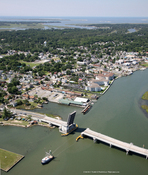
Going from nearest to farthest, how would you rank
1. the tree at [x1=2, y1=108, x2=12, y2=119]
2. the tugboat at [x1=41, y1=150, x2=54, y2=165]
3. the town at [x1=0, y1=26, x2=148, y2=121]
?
1. the tugboat at [x1=41, y1=150, x2=54, y2=165]
2. the tree at [x1=2, y1=108, x2=12, y2=119]
3. the town at [x1=0, y1=26, x2=148, y2=121]

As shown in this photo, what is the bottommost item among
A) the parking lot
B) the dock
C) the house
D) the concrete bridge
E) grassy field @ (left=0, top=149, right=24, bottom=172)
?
grassy field @ (left=0, top=149, right=24, bottom=172)

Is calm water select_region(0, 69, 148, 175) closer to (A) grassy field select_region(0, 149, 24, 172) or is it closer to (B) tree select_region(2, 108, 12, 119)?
(A) grassy field select_region(0, 149, 24, 172)

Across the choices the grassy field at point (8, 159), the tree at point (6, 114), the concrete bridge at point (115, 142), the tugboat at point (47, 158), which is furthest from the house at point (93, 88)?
the grassy field at point (8, 159)

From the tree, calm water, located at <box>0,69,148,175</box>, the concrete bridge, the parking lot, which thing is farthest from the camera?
the parking lot

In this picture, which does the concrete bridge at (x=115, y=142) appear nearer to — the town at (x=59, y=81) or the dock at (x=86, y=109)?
the dock at (x=86, y=109)

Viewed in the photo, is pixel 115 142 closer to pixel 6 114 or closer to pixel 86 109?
pixel 86 109

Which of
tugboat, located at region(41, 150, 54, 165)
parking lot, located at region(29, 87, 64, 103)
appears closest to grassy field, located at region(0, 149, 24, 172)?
tugboat, located at region(41, 150, 54, 165)
